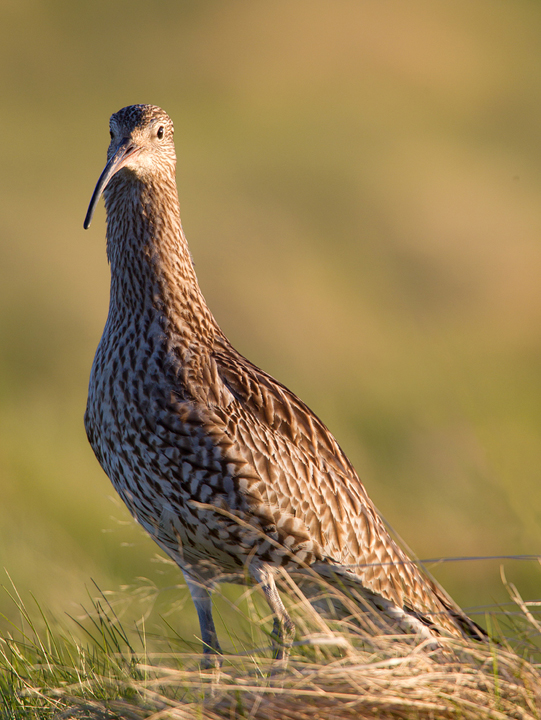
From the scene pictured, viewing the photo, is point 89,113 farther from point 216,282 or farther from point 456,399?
point 456,399

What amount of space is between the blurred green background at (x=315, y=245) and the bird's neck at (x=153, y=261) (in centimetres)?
111

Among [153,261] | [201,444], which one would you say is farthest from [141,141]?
[201,444]

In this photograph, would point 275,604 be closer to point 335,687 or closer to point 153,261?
point 335,687

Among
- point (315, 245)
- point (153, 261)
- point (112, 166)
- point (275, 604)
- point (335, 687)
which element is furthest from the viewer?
point (315, 245)

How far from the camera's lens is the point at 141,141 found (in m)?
5.03

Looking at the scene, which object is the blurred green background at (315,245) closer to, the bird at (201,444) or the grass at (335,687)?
the bird at (201,444)

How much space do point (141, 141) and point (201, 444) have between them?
5.61 ft

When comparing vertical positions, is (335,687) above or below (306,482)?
below

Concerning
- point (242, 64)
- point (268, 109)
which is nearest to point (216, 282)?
point (268, 109)

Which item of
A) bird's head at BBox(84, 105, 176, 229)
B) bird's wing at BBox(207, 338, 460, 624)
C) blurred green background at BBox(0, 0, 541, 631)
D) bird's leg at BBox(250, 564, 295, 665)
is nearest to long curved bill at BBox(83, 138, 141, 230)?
bird's head at BBox(84, 105, 176, 229)

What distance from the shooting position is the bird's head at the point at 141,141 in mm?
4957

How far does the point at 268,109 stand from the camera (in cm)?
3212

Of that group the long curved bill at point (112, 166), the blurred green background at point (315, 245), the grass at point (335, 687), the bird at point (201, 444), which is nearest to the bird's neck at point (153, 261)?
the bird at point (201, 444)

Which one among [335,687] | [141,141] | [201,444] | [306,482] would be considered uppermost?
[141,141]
